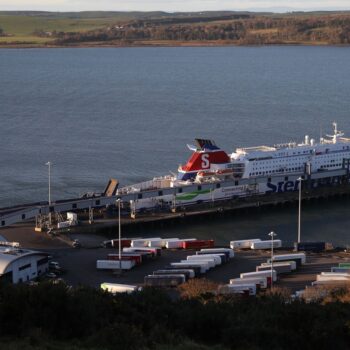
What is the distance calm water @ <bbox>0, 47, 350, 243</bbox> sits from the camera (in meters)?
26.5

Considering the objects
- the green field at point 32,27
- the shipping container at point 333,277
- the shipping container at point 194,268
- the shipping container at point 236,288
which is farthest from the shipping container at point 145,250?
the green field at point 32,27

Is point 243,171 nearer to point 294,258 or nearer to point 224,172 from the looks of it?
point 224,172

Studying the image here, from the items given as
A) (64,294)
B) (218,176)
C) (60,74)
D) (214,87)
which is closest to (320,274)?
(64,294)

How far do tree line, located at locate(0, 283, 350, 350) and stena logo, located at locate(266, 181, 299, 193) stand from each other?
45.5ft

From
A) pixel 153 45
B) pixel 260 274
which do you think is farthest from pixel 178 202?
pixel 153 45

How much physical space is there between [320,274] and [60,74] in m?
47.3

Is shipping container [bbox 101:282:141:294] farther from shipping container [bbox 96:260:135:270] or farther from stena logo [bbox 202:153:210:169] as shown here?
stena logo [bbox 202:153:210:169]

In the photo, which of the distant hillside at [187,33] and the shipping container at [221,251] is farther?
the distant hillside at [187,33]

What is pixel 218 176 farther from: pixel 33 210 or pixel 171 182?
pixel 33 210

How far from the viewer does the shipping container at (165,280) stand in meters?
15.6

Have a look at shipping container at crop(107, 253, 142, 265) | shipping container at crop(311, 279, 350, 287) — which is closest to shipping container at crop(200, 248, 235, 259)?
shipping container at crop(107, 253, 142, 265)

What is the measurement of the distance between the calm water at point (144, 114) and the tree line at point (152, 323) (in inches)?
439

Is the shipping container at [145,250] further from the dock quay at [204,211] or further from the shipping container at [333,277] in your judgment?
the shipping container at [333,277]

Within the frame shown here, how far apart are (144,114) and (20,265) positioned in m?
24.4
